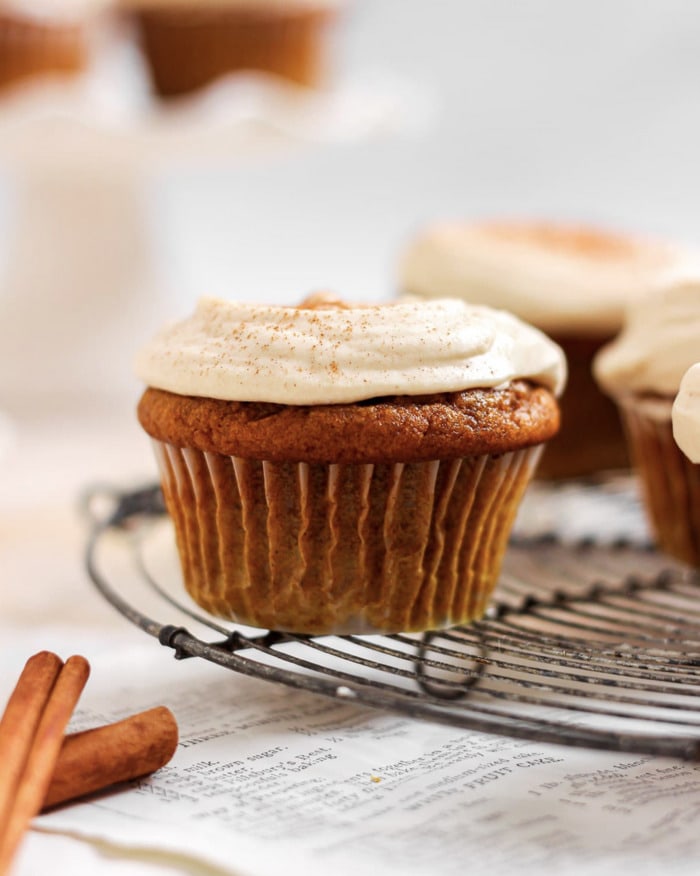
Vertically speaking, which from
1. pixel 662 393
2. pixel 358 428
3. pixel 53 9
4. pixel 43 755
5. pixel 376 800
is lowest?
pixel 376 800

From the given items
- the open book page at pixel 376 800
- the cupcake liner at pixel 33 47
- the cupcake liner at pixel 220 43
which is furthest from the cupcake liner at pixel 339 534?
the cupcake liner at pixel 33 47

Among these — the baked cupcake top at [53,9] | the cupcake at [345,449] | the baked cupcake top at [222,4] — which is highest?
the baked cupcake top at [53,9]

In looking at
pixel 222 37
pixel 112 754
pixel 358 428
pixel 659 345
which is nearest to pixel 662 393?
pixel 659 345

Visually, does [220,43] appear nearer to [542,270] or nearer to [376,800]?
[542,270]

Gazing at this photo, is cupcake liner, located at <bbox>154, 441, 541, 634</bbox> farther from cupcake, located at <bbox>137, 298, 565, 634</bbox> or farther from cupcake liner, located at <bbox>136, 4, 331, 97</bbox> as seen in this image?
cupcake liner, located at <bbox>136, 4, 331, 97</bbox>

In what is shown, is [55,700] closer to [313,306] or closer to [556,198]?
[313,306]

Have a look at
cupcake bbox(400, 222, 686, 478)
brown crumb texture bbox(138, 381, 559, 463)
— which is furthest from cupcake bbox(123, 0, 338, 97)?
brown crumb texture bbox(138, 381, 559, 463)

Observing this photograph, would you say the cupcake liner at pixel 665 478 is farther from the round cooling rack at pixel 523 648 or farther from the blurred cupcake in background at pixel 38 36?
the blurred cupcake in background at pixel 38 36
